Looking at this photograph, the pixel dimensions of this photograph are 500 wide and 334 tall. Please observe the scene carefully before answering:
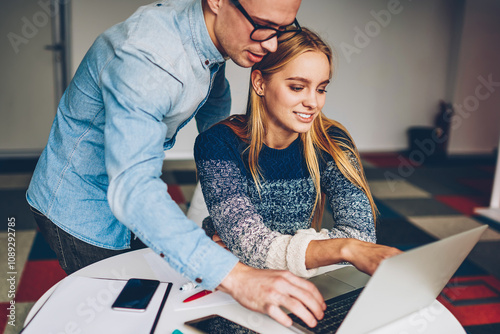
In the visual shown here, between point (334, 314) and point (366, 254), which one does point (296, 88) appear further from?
point (334, 314)

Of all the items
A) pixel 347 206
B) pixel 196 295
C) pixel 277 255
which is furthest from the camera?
pixel 347 206

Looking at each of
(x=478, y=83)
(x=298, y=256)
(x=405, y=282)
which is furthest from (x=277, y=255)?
(x=478, y=83)

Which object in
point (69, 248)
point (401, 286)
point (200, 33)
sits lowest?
point (69, 248)

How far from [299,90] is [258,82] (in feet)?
0.51

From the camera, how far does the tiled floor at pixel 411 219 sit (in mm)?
2262

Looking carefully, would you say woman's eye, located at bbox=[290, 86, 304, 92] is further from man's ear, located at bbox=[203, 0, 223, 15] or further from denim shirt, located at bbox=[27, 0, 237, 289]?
man's ear, located at bbox=[203, 0, 223, 15]

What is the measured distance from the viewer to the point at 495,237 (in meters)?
3.18

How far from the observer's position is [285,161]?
55.5 inches

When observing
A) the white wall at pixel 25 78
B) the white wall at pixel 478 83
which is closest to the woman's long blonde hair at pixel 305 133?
the white wall at pixel 25 78

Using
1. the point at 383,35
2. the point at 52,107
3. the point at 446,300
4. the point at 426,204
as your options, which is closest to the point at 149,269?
the point at 446,300

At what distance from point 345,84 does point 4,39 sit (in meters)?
3.86

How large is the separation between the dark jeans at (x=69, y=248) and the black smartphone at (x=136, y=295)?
300 millimetres

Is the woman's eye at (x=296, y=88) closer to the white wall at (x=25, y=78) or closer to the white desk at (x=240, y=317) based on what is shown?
the white desk at (x=240, y=317)

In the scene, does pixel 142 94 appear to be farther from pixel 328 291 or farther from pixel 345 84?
pixel 345 84
